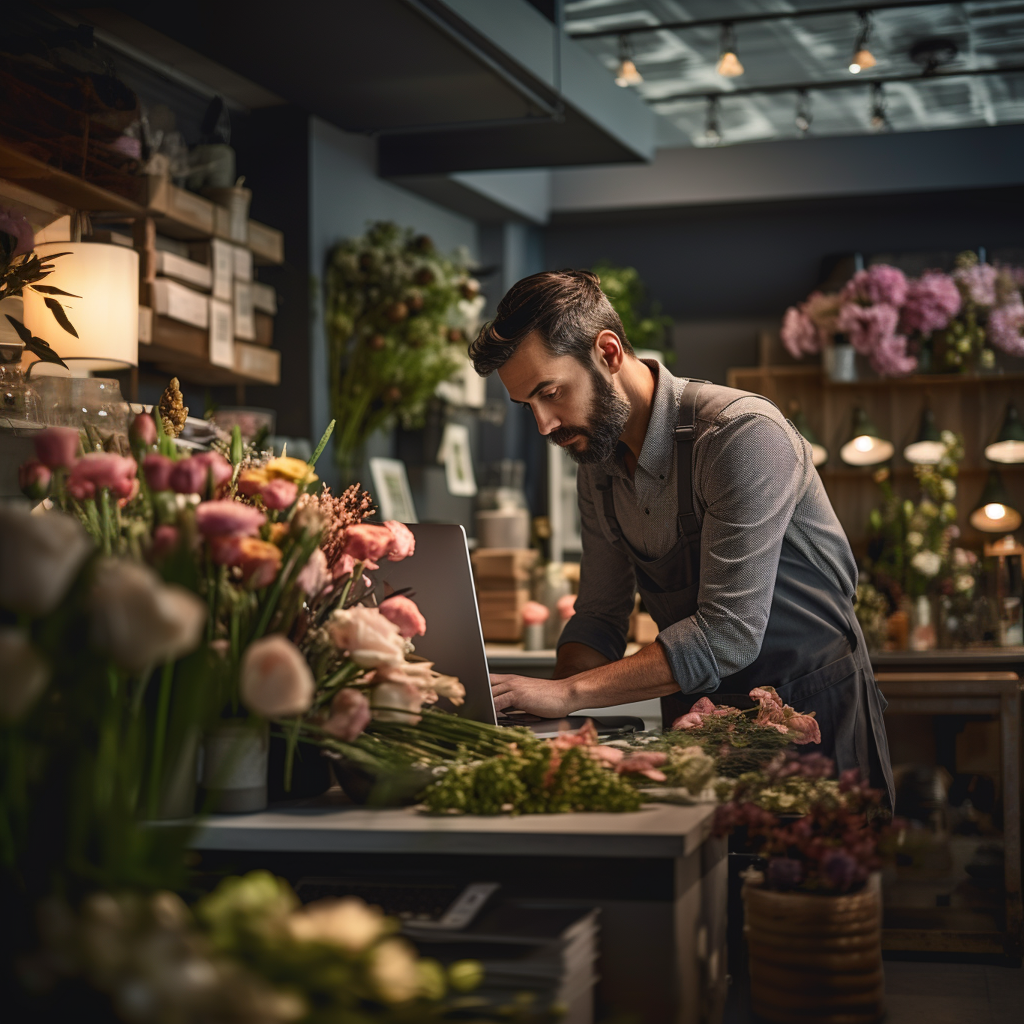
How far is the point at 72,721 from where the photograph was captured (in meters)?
0.91

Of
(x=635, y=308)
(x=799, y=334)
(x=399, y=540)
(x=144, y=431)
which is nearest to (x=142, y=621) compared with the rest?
(x=144, y=431)

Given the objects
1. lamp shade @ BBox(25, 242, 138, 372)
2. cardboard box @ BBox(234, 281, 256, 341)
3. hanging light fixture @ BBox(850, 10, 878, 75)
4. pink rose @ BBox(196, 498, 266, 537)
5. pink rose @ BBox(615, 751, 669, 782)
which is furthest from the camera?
hanging light fixture @ BBox(850, 10, 878, 75)

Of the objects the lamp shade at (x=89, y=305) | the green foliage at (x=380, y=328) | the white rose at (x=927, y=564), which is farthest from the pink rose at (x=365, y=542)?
the white rose at (x=927, y=564)

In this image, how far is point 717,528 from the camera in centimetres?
191

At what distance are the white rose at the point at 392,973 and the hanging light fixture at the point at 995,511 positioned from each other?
4556 millimetres

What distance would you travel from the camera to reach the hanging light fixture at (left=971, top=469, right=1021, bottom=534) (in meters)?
4.86

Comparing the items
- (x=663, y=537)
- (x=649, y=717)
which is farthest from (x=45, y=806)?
(x=649, y=717)

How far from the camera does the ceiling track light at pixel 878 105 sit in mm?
5297

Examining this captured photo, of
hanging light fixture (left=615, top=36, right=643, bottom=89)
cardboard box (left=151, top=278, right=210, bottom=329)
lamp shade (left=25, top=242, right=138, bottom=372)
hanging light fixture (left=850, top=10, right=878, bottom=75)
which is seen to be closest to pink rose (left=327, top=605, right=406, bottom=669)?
lamp shade (left=25, top=242, right=138, bottom=372)

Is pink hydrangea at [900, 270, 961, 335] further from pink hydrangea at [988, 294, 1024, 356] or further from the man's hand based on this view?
the man's hand

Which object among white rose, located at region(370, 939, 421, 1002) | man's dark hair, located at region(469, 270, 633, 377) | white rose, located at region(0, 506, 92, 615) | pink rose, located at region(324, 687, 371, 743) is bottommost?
white rose, located at region(370, 939, 421, 1002)

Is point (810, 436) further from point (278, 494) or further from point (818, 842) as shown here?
point (278, 494)

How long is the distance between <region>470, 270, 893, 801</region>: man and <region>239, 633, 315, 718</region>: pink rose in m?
0.90

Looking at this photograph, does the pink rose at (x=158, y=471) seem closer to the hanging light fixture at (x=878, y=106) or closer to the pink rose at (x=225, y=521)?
the pink rose at (x=225, y=521)
